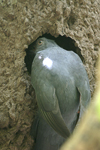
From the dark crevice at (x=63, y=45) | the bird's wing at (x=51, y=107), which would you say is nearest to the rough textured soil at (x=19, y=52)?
the dark crevice at (x=63, y=45)

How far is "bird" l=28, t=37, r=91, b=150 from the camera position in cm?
161

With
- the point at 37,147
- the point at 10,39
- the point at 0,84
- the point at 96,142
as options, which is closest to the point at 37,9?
the point at 10,39

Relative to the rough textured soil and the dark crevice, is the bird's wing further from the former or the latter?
the dark crevice

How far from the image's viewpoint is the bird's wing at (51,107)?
160 centimetres

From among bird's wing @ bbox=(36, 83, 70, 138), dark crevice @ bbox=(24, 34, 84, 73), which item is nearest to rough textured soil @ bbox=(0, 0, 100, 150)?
dark crevice @ bbox=(24, 34, 84, 73)

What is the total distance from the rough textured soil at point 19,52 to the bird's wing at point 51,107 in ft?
1.06

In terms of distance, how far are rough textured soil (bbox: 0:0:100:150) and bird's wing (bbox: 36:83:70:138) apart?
322 millimetres

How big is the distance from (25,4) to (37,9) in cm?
12

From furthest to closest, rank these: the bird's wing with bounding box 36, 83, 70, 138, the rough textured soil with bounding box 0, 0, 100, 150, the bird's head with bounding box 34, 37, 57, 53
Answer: the bird's head with bounding box 34, 37, 57, 53 → the rough textured soil with bounding box 0, 0, 100, 150 → the bird's wing with bounding box 36, 83, 70, 138

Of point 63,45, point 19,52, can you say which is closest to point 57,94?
point 19,52

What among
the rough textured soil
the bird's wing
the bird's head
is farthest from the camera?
the bird's head

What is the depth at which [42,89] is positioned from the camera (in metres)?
1.62

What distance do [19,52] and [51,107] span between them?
2.12 ft

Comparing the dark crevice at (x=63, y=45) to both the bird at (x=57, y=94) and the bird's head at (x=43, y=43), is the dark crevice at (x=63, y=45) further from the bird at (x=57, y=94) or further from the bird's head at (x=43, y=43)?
the bird at (x=57, y=94)
